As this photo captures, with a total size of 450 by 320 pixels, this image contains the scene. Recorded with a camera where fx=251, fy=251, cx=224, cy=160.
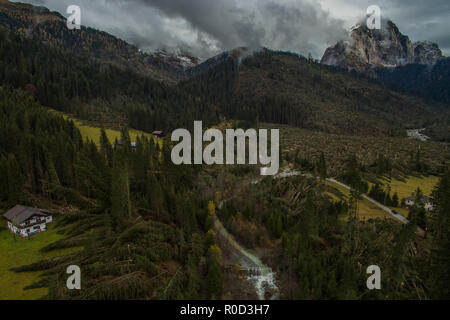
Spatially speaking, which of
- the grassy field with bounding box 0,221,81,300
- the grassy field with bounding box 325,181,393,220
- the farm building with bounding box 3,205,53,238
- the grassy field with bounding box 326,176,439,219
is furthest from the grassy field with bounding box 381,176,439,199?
the farm building with bounding box 3,205,53,238

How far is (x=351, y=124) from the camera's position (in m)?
179

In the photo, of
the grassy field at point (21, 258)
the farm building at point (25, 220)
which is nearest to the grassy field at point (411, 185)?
the grassy field at point (21, 258)

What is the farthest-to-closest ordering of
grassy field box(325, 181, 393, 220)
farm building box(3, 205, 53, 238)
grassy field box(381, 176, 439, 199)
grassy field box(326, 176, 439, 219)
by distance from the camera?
1. grassy field box(381, 176, 439, 199)
2. grassy field box(326, 176, 439, 219)
3. grassy field box(325, 181, 393, 220)
4. farm building box(3, 205, 53, 238)

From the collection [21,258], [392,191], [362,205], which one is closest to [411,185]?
[392,191]

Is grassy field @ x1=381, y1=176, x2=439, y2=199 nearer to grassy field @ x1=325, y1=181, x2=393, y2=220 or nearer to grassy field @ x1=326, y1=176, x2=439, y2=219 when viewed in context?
grassy field @ x1=326, y1=176, x2=439, y2=219

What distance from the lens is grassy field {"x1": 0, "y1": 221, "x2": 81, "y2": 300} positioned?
2569 centimetres

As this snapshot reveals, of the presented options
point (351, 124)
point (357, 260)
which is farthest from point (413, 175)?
point (351, 124)

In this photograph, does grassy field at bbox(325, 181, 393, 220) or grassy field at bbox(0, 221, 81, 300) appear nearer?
grassy field at bbox(0, 221, 81, 300)

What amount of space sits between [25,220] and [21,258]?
19.9ft

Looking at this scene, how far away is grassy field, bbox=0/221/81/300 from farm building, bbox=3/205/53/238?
0.84 meters

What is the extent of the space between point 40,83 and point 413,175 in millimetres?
157669

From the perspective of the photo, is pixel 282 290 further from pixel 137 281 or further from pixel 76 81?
pixel 76 81

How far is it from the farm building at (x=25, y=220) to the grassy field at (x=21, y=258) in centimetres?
84

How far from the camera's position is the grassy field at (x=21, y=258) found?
2569 cm
